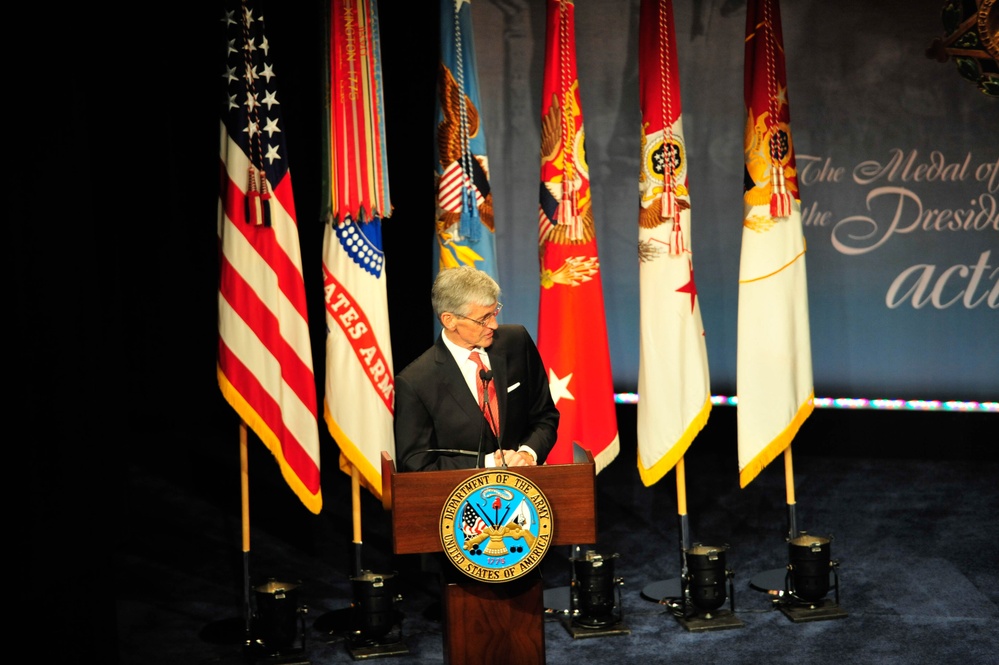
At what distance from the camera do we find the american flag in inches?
110

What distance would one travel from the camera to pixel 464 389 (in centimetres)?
321

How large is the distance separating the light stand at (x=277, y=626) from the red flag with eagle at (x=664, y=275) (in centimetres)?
138

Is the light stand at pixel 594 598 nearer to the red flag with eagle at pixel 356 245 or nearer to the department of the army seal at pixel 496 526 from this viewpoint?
the red flag with eagle at pixel 356 245

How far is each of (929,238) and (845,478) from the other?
121cm

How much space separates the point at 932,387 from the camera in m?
5.74

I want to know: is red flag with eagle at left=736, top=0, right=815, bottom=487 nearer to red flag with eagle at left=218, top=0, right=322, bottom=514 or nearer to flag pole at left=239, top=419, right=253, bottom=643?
red flag with eagle at left=218, top=0, right=322, bottom=514

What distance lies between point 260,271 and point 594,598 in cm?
164

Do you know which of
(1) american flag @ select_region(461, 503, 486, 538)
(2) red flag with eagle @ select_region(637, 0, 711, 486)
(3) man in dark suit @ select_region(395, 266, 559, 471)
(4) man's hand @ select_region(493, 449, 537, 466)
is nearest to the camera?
(1) american flag @ select_region(461, 503, 486, 538)

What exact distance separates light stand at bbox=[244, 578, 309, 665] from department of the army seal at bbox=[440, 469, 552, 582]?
1466 millimetres

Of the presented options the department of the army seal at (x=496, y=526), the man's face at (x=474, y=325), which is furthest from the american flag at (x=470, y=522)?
the man's face at (x=474, y=325)

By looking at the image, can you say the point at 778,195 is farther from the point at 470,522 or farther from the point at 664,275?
the point at 470,522

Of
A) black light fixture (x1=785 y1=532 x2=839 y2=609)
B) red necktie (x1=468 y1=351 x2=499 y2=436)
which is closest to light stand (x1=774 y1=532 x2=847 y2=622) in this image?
black light fixture (x1=785 y1=532 x2=839 y2=609)

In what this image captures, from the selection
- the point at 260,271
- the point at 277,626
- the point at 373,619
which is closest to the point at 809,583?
the point at 373,619

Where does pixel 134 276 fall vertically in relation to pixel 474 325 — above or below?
above
